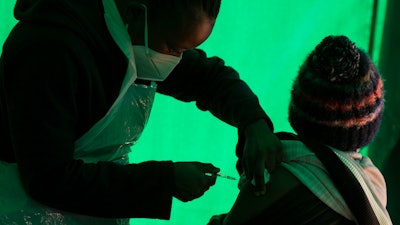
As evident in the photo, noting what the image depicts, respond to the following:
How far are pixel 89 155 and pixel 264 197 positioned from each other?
413 millimetres

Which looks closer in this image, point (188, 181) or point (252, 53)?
point (188, 181)

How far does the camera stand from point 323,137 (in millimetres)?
1266

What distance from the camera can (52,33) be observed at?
108 cm

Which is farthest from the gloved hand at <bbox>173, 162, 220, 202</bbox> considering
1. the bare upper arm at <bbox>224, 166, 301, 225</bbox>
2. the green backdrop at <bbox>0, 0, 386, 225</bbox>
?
the green backdrop at <bbox>0, 0, 386, 225</bbox>

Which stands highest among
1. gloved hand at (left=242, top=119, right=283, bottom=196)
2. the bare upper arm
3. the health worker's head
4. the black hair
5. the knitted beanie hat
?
the black hair

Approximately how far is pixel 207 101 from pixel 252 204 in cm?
41

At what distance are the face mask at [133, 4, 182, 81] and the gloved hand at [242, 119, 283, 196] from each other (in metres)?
0.25

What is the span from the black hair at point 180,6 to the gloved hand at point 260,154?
1.00 feet

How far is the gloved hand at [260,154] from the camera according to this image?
1.21m

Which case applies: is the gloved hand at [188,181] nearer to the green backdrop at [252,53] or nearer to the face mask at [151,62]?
the face mask at [151,62]

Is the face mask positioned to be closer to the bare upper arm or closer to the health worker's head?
the health worker's head

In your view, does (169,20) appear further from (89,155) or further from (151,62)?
→ (89,155)

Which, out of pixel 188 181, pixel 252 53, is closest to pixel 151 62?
pixel 188 181

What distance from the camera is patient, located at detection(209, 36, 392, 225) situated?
1.19 metres
